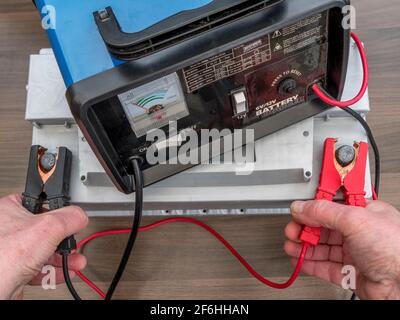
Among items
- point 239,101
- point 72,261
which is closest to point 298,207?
Result: point 239,101

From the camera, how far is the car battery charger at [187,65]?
49 cm

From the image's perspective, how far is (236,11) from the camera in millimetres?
499

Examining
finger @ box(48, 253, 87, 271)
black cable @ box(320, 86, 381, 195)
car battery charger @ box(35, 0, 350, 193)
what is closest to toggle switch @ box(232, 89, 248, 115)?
car battery charger @ box(35, 0, 350, 193)

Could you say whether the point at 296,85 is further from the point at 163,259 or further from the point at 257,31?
the point at 163,259

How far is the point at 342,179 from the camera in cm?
65

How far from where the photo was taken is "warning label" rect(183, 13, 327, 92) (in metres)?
0.55

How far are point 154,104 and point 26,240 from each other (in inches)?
10.4

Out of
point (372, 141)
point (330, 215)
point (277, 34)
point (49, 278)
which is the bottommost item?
point (49, 278)

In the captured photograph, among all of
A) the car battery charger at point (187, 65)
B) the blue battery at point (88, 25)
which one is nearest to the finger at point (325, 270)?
the car battery charger at point (187, 65)

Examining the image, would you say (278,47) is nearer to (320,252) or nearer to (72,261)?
(320,252)

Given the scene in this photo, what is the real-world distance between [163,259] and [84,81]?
41 centimetres

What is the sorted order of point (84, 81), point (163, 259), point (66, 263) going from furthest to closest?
point (163, 259)
point (66, 263)
point (84, 81)

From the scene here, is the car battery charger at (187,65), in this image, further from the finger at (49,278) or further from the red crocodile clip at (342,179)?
the finger at (49,278)
